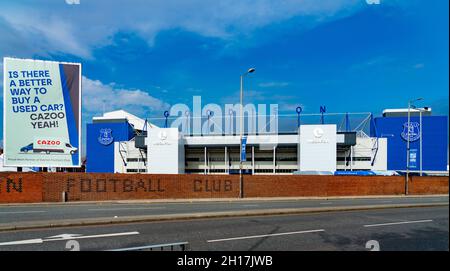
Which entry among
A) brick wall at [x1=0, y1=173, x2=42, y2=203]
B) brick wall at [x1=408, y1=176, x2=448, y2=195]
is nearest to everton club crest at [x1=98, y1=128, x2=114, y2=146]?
brick wall at [x1=0, y1=173, x2=42, y2=203]

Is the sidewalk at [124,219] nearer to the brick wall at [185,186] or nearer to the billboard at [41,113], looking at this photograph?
the brick wall at [185,186]

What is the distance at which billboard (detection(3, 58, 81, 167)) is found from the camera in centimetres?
1938

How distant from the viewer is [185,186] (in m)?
24.2

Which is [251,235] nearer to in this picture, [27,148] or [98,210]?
[98,210]

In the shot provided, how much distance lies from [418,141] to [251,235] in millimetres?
54959

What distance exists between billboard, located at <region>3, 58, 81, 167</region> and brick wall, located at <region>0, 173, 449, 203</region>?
5.57ft

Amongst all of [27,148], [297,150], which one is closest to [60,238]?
[27,148]

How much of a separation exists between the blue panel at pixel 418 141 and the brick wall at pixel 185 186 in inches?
733

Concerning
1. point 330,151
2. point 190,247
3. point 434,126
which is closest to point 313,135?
point 330,151

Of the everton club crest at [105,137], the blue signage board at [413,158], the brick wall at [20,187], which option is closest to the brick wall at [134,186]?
the brick wall at [20,187]

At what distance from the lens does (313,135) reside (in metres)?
44.8

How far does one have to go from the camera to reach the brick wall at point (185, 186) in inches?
774
